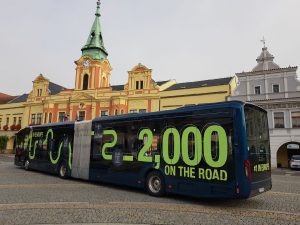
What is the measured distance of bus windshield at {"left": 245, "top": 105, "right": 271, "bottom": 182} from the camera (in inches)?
310

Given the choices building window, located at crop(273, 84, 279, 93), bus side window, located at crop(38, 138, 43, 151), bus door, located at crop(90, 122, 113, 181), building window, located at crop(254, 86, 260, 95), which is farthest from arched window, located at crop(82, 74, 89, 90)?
bus door, located at crop(90, 122, 113, 181)

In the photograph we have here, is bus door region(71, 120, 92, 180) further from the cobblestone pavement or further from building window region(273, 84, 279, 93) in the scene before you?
building window region(273, 84, 279, 93)

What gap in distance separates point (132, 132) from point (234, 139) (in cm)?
461

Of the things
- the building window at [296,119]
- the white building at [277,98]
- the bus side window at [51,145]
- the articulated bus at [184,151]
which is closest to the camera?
the articulated bus at [184,151]

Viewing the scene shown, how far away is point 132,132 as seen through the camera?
10922 mm

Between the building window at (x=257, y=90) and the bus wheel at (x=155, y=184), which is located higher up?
the building window at (x=257, y=90)

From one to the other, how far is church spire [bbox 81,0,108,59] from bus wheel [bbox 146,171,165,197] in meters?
33.9

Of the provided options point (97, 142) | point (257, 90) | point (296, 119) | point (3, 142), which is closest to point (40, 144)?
point (97, 142)

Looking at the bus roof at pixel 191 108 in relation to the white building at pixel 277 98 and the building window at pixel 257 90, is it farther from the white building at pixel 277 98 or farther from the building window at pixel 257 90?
the building window at pixel 257 90

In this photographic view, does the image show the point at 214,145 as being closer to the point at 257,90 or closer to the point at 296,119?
the point at 296,119

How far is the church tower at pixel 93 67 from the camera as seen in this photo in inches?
1559

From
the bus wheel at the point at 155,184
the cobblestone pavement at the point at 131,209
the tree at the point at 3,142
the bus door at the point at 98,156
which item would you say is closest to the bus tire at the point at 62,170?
the bus door at the point at 98,156

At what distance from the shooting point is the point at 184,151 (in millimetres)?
8969

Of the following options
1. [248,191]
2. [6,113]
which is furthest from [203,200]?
[6,113]
